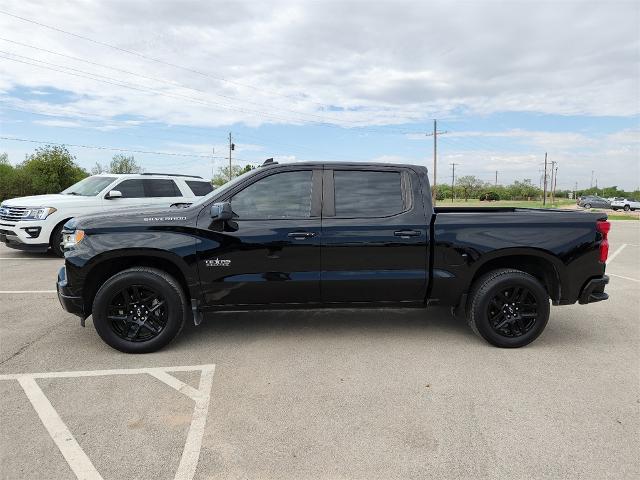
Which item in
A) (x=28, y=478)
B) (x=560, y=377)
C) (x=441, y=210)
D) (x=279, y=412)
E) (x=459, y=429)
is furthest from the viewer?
(x=441, y=210)

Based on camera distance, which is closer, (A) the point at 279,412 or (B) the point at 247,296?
(A) the point at 279,412

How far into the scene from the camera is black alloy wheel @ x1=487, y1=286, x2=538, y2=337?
14.5 ft

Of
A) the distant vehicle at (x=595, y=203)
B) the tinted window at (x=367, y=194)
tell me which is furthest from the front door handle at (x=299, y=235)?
the distant vehicle at (x=595, y=203)

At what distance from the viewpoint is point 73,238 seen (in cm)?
420

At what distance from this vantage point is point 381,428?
296 centimetres

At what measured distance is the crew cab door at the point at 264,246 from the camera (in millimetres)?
4195

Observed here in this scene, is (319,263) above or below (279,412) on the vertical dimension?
above

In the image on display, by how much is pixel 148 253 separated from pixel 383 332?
8.12 ft

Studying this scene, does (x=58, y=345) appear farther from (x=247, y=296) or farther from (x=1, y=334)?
(x=247, y=296)

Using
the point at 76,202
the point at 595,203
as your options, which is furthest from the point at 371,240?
the point at 595,203

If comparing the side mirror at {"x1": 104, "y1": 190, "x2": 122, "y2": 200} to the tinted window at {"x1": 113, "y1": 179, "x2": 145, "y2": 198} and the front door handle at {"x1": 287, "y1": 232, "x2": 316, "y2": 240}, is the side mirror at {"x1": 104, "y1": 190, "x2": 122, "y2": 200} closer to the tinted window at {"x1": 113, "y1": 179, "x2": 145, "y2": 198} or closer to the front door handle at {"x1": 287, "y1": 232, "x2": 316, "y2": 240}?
the tinted window at {"x1": 113, "y1": 179, "x2": 145, "y2": 198}

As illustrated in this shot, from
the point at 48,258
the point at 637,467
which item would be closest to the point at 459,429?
the point at 637,467

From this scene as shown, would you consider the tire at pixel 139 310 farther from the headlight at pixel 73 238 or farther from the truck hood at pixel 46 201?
the truck hood at pixel 46 201


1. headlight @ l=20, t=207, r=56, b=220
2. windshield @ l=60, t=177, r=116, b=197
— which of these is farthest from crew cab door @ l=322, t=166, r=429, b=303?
windshield @ l=60, t=177, r=116, b=197
